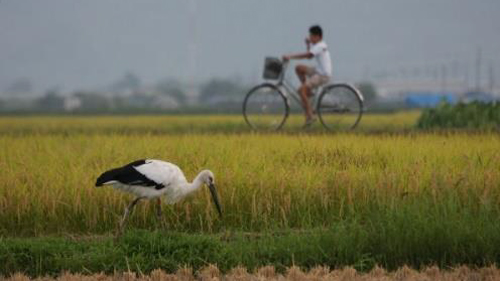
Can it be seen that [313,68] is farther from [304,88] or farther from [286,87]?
[286,87]

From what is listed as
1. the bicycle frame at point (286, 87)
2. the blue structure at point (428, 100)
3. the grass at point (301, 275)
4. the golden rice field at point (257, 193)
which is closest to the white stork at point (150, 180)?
the golden rice field at point (257, 193)

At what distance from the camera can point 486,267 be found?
6434mm

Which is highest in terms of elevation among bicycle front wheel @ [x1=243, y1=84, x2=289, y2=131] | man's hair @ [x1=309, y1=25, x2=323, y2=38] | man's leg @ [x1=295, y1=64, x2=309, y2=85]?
man's hair @ [x1=309, y1=25, x2=323, y2=38]

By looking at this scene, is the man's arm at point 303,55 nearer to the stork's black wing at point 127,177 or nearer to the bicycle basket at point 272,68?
the bicycle basket at point 272,68

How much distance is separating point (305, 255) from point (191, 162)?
303 cm

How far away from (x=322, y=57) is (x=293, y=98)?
1.12m

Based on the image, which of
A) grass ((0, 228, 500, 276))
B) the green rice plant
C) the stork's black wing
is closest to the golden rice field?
grass ((0, 228, 500, 276))

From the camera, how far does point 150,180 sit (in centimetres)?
704

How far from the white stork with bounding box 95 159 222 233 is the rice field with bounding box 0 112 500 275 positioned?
330mm

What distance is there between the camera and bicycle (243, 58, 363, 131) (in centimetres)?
1498

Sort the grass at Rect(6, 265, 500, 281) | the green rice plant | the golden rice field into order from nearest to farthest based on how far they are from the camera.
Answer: the grass at Rect(6, 265, 500, 281), the golden rice field, the green rice plant

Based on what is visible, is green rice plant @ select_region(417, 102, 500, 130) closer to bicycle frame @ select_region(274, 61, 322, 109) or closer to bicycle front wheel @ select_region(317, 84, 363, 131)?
bicycle front wheel @ select_region(317, 84, 363, 131)

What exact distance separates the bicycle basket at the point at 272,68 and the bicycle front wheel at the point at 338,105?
89cm

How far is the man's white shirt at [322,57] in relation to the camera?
14414 mm
